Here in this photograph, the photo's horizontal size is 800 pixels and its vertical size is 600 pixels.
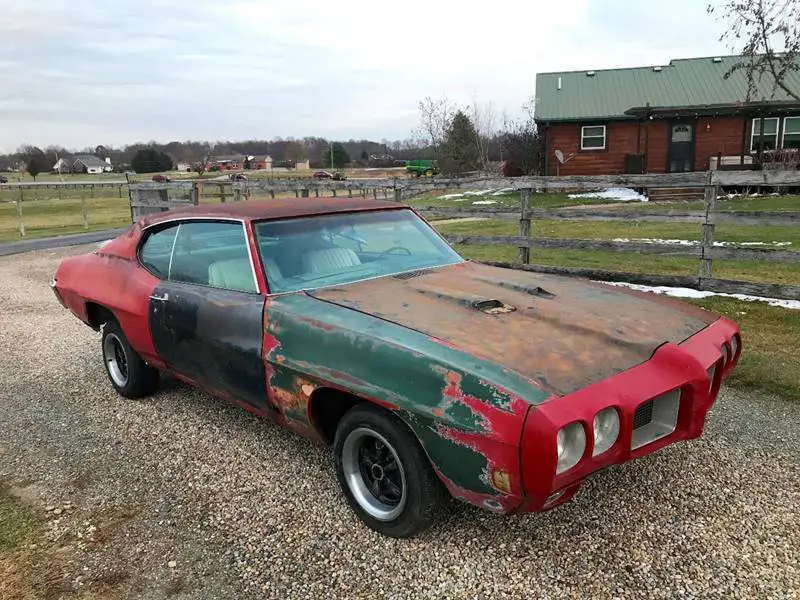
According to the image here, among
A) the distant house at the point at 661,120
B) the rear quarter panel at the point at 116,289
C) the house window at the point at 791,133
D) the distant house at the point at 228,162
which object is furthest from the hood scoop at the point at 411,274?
the distant house at the point at 228,162

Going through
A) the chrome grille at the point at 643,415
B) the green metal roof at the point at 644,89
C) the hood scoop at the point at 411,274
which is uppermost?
the green metal roof at the point at 644,89

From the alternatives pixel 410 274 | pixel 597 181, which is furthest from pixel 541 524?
pixel 597 181

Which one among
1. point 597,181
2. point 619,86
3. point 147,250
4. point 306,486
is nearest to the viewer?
point 306,486

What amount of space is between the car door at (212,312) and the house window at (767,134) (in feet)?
82.1

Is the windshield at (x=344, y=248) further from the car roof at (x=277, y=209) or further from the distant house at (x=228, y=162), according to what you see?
the distant house at (x=228, y=162)

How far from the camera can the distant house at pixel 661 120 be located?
2308cm

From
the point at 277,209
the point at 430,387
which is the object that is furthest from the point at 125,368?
the point at 430,387

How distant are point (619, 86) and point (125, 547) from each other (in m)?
27.0

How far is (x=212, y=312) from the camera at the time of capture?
11.1 feet

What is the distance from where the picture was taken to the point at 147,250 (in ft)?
14.0

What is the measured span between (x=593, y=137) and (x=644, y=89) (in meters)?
2.95

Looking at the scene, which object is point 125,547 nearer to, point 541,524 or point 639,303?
point 541,524

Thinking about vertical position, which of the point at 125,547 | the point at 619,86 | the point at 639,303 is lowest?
the point at 125,547

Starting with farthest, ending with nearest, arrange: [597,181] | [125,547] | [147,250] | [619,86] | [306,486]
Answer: [619,86]
[597,181]
[147,250]
[306,486]
[125,547]
